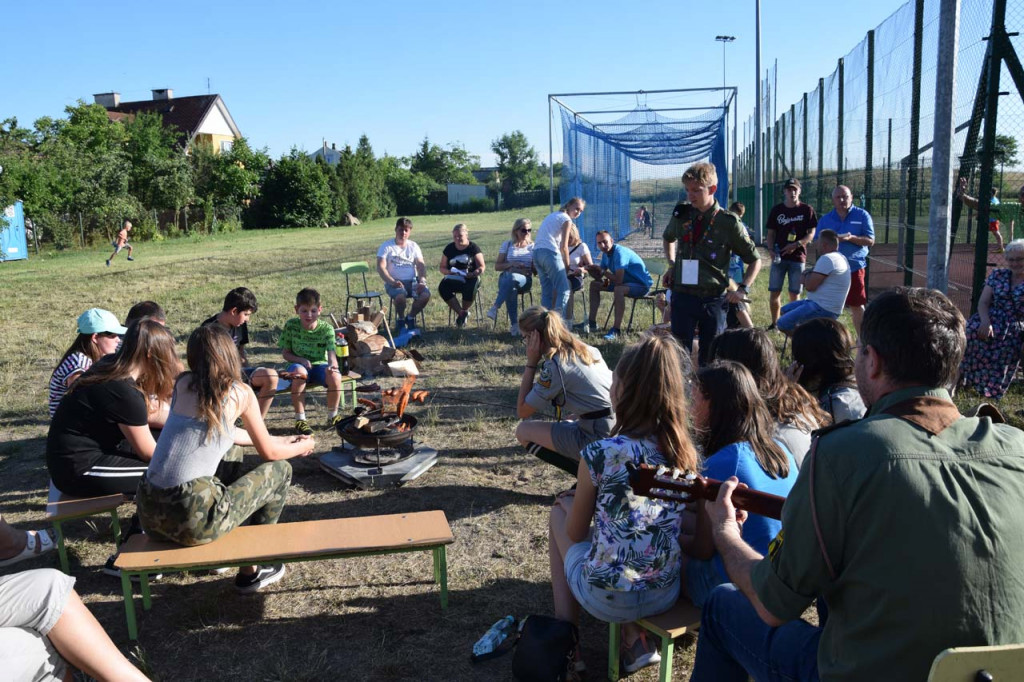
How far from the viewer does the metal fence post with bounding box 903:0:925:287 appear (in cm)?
872

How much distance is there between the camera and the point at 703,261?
575 centimetres

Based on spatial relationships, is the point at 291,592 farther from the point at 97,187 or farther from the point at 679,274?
the point at 97,187

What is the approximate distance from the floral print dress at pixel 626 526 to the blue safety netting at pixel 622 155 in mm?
12773

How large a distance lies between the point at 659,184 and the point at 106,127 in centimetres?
2921

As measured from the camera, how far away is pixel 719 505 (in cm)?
219

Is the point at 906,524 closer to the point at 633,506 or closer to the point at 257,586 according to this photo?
the point at 633,506

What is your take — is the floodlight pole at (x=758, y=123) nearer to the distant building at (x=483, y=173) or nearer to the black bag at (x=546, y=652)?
the black bag at (x=546, y=652)

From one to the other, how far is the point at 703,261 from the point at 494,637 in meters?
3.49

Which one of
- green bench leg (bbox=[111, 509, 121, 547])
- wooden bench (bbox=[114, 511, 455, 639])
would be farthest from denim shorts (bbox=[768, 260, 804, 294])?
green bench leg (bbox=[111, 509, 121, 547])

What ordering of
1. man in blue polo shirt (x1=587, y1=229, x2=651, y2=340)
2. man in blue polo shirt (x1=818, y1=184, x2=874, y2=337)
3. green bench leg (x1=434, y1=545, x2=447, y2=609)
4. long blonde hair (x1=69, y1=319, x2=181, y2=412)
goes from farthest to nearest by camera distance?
man in blue polo shirt (x1=587, y1=229, x2=651, y2=340), man in blue polo shirt (x1=818, y1=184, x2=874, y2=337), long blonde hair (x1=69, y1=319, x2=181, y2=412), green bench leg (x1=434, y1=545, x2=447, y2=609)

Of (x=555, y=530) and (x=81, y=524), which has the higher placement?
(x=555, y=530)

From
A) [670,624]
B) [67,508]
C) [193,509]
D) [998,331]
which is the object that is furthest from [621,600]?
[998,331]

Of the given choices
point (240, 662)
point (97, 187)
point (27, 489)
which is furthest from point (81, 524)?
point (97, 187)

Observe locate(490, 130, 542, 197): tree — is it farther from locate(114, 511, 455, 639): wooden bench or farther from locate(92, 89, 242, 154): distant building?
locate(114, 511, 455, 639): wooden bench
